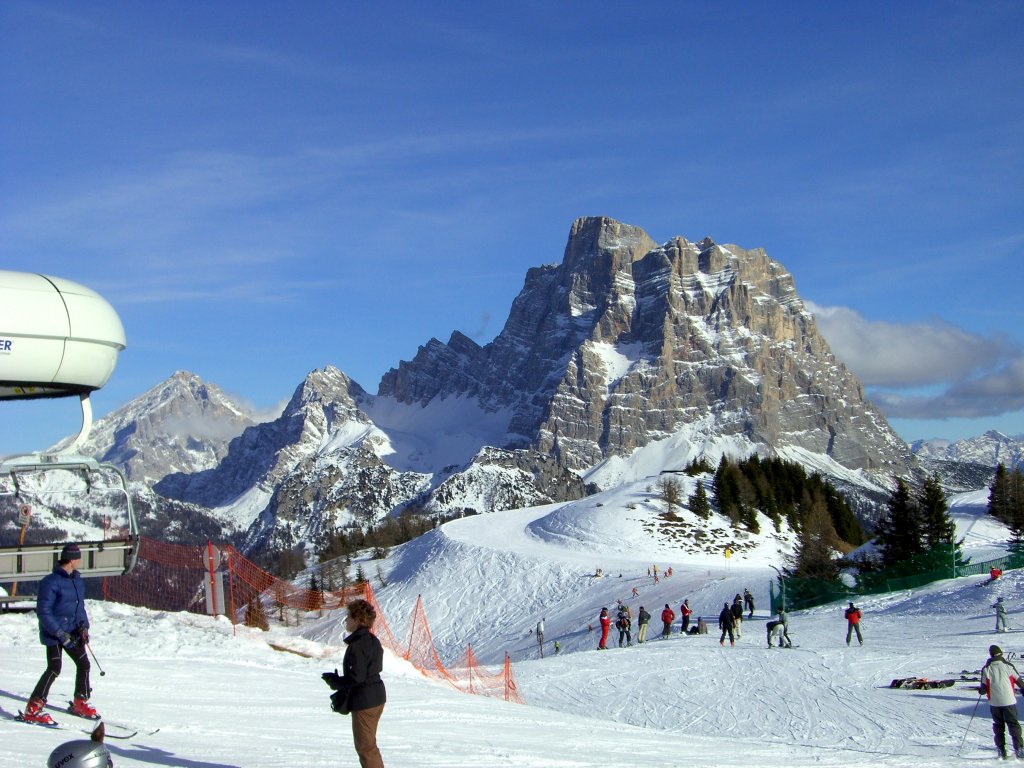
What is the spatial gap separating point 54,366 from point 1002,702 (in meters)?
14.7

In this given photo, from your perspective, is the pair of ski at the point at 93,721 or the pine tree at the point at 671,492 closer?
the pair of ski at the point at 93,721

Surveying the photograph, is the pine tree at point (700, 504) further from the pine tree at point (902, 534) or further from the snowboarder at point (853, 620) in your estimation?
the snowboarder at point (853, 620)

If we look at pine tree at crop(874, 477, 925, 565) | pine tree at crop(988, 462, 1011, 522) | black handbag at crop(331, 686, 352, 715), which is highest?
pine tree at crop(988, 462, 1011, 522)

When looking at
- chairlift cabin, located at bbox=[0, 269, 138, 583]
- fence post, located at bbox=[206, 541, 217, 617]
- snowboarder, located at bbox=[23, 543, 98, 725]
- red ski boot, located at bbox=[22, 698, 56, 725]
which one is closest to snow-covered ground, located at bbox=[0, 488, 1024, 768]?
red ski boot, located at bbox=[22, 698, 56, 725]

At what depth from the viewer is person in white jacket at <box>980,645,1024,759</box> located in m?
13.9

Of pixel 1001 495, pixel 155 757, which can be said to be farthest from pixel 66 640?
pixel 1001 495

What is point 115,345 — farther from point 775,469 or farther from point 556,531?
point 775,469

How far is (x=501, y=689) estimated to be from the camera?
2519 cm

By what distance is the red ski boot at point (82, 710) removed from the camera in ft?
38.3

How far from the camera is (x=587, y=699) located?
2330cm

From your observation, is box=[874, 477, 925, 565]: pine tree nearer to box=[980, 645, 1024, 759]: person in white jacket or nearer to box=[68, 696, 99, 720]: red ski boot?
box=[980, 645, 1024, 759]: person in white jacket

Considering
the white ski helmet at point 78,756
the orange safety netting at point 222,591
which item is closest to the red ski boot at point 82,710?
the white ski helmet at point 78,756

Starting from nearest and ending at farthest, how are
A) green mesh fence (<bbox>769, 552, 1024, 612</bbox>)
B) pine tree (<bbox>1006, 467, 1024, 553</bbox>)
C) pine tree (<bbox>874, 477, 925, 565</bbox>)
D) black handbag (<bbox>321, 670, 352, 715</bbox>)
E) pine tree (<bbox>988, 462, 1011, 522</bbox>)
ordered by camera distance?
black handbag (<bbox>321, 670, 352, 715</bbox>), green mesh fence (<bbox>769, 552, 1024, 612</bbox>), pine tree (<bbox>1006, 467, 1024, 553</bbox>), pine tree (<bbox>874, 477, 925, 565</bbox>), pine tree (<bbox>988, 462, 1011, 522</bbox>)

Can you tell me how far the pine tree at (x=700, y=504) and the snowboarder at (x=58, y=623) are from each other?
7551 centimetres
